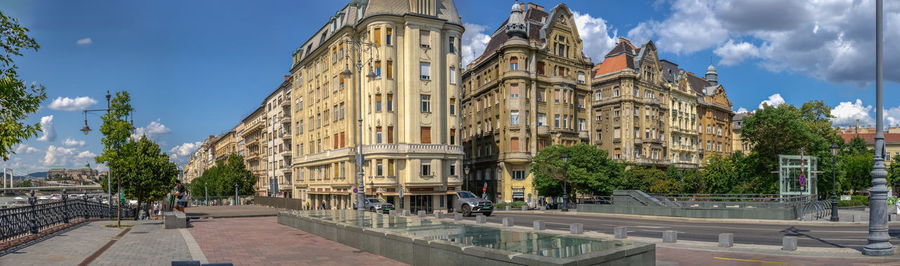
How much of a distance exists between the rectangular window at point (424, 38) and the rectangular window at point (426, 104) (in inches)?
162

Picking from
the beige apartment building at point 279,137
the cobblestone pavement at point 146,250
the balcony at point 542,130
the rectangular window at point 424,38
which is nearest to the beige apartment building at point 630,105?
the balcony at point 542,130

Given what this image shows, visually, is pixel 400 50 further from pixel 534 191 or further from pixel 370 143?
pixel 534 191

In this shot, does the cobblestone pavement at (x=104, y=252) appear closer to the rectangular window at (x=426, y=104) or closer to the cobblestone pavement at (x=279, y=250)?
the cobblestone pavement at (x=279, y=250)

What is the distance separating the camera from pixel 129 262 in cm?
1439

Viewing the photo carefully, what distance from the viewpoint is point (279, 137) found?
81062 millimetres

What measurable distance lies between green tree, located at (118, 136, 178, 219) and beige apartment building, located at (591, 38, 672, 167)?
5414 centimetres

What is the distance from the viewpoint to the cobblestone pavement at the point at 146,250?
14.6 meters

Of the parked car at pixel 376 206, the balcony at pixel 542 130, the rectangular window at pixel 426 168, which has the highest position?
the balcony at pixel 542 130

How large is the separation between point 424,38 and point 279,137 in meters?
39.1

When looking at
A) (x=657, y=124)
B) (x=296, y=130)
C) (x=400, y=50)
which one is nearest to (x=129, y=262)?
(x=400, y=50)

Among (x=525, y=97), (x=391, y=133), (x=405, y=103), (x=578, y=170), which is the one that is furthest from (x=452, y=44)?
(x=578, y=170)

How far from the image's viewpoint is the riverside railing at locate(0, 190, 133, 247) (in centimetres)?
1806

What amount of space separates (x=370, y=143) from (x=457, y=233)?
35041mm

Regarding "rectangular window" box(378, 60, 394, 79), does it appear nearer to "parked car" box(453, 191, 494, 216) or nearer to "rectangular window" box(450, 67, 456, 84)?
"rectangular window" box(450, 67, 456, 84)
